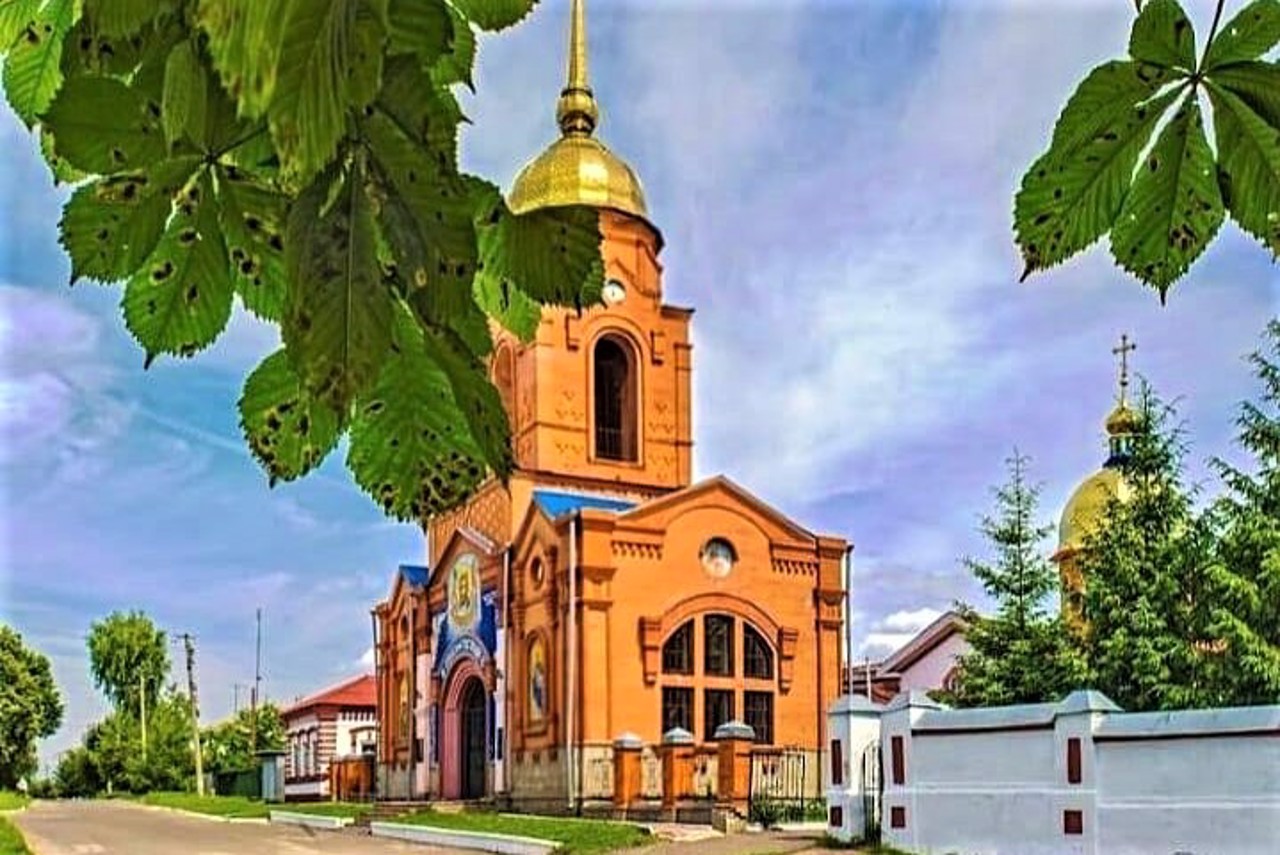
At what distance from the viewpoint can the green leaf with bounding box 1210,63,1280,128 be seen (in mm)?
1047

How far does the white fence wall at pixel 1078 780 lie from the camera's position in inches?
440

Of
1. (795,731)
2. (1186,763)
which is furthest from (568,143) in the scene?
(1186,763)

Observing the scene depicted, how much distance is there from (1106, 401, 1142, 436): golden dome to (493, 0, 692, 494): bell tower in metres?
7.08

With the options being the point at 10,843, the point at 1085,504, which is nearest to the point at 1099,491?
the point at 1085,504

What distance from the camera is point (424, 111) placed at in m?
0.79

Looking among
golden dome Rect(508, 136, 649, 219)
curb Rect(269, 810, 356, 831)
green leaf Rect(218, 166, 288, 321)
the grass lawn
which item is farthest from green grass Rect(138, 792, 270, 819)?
green leaf Rect(218, 166, 288, 321)

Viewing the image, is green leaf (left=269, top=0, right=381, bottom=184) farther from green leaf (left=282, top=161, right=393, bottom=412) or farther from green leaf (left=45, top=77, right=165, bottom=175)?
green leaf (left=45, top=77, right=165, bottom=175)

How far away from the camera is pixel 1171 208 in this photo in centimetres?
116

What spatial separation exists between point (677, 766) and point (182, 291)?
19497 millimetres

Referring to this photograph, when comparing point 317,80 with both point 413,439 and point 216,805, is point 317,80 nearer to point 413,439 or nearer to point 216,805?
point 413,439

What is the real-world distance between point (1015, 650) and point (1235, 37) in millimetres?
19581

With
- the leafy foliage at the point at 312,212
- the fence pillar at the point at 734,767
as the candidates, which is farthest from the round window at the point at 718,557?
the leafy foliage at the point at 312,212

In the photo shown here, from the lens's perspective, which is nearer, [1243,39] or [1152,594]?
[1243,39]

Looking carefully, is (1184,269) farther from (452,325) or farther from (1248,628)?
(1248,628)
